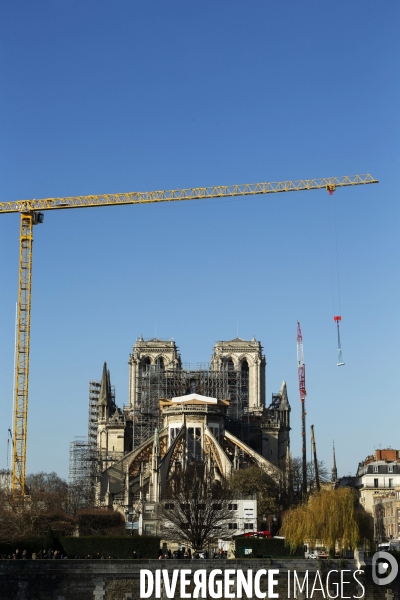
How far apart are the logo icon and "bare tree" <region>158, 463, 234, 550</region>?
57.5 feet

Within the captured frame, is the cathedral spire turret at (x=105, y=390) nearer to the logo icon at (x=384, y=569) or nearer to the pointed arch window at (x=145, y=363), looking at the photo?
the pointed arch window at (x=145, y=363)

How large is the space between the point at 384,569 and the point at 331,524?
16.6 ft

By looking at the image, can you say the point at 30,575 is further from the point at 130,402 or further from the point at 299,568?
the point at 130,402

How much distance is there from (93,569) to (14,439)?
43.8 meters

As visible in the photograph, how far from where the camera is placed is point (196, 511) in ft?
287

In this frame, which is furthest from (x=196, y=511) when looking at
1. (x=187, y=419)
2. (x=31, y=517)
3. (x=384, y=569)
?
(x=187, y=419)

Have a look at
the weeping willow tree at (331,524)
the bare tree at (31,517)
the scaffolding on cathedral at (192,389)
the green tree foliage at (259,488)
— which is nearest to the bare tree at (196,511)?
the green tree foliage at (259,488)

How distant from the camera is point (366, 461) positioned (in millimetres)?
145375

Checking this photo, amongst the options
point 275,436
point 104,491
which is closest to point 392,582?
point 104,491

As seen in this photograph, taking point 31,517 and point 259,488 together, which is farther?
point 259,488

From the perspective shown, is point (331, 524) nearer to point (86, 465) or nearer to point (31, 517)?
point (31, 517)

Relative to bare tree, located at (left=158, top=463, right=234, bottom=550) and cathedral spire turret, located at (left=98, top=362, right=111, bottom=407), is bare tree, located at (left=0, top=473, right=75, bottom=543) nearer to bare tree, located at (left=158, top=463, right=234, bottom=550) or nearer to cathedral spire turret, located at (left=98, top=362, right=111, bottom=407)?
bare tree, located at (left=158, top=463, right=234, bottom=550)

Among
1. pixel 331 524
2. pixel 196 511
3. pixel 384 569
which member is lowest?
pixel 384 569

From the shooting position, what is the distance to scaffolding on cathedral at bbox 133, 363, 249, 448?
141 metres
